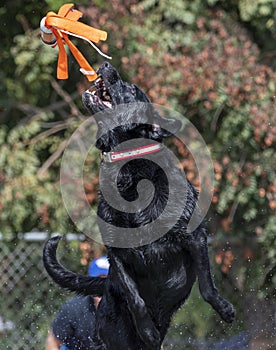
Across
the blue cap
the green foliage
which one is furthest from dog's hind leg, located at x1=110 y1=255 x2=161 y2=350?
the green foliage

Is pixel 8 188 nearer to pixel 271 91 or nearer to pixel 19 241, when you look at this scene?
pixel 19 241

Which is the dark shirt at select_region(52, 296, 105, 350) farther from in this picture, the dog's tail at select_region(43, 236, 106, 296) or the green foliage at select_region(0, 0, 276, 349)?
the green foliage at select_region(0, 0, 276, 349)

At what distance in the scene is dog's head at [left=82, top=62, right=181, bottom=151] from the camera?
3344 mm

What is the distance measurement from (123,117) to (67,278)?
0.90 meters

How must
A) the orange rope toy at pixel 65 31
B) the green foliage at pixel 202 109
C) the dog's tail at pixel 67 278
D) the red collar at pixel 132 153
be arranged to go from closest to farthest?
the orange rope toy at pixel 65 31 → the red collar at pixel 132 153 → the dog's tail at pixel 67 278 → the green foliage at pixel 202 109

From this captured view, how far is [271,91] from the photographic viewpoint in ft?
20.0

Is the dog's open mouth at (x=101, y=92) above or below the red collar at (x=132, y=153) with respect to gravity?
above

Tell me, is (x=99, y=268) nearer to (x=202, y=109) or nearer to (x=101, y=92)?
(x=101, y=92)

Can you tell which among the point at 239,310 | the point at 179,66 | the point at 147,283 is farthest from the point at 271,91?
the point at 147,283

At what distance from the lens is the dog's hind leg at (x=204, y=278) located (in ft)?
10.8

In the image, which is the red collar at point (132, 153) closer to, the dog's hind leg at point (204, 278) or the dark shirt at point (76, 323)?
the dog's hind leg at point (204, 278)

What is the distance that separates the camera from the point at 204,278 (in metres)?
3.28

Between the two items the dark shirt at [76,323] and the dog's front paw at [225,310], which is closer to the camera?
the dog's front paw at [225,310]

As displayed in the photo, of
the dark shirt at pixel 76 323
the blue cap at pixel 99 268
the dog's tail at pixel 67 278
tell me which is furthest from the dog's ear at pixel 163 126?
the blue cap at pixel 99 268
